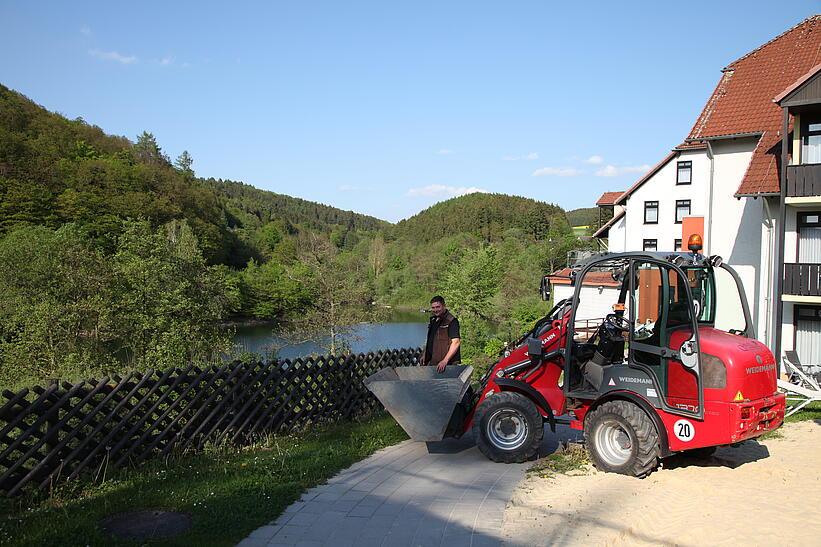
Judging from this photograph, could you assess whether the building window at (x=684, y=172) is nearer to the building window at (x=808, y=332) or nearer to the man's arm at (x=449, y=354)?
the building window at (x=808, y=332)

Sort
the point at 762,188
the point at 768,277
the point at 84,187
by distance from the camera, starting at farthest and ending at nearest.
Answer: the point at 84,187 < the point at 768,277 < the point at 762,188

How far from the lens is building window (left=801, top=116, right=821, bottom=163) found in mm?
18688

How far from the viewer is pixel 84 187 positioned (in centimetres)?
6556

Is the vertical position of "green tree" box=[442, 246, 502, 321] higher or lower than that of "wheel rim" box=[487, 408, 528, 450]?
higher

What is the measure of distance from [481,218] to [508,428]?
116 m

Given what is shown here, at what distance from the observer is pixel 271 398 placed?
358 inches

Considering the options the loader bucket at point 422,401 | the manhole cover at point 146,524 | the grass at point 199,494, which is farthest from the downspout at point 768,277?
the manhole cover at point 146,524

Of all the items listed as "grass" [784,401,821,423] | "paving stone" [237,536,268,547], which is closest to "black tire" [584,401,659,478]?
"paving stone" [237,536,268,547]

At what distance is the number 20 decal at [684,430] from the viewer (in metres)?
6.94

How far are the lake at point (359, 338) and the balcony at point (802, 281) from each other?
1193 centimetres

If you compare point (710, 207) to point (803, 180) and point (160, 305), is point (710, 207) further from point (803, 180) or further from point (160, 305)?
point (160, 305)

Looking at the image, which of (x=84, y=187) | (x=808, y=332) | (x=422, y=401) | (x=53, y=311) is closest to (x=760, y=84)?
(x=808, y=332)

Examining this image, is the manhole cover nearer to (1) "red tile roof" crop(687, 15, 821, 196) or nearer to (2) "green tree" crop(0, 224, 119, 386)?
(2) "green tree" crop(0, 224, 119, 386)

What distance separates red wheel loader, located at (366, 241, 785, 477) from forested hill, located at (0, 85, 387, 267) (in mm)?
47179
